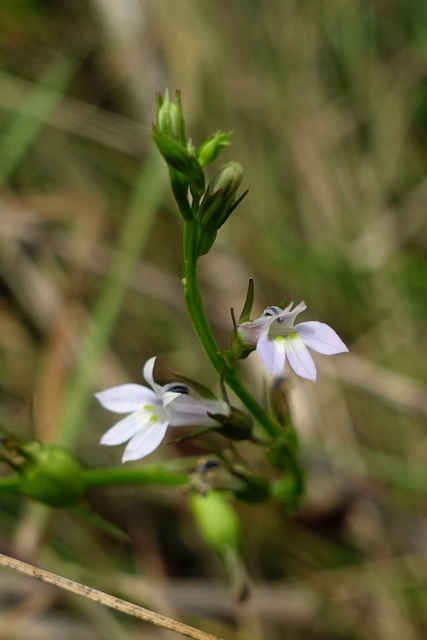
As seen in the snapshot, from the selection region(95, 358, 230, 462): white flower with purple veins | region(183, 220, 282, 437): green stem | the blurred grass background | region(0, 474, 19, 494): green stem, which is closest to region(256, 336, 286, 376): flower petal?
region(183, 220, 282, 437): green stem

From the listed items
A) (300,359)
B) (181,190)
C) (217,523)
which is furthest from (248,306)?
(217,523)

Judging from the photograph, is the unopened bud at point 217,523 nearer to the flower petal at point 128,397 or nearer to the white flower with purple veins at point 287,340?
the flower petal at point 128,397

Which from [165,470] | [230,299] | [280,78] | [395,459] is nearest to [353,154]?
[280,78]

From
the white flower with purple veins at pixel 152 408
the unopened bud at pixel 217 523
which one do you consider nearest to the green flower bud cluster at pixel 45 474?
the white flower with purple veins at pixel 152 408

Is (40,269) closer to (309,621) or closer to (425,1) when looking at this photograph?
(309,621)

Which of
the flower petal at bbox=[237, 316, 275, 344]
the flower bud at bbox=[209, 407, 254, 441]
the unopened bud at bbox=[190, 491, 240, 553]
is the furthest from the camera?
the unopened bud at bbox=[190, 491, 240, 553]

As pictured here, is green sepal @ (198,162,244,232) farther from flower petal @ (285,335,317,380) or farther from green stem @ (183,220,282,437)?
flower petal @ (285,335,317,380)
